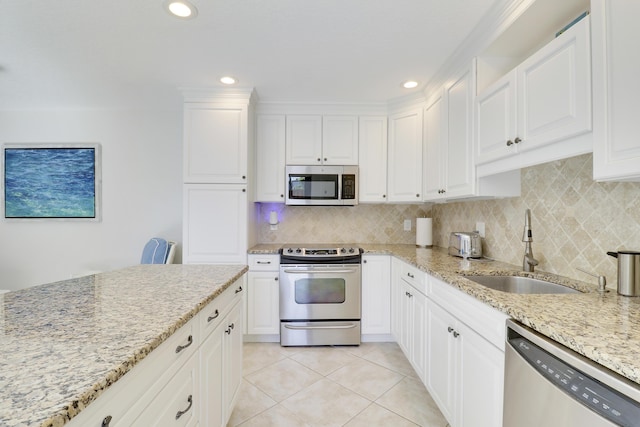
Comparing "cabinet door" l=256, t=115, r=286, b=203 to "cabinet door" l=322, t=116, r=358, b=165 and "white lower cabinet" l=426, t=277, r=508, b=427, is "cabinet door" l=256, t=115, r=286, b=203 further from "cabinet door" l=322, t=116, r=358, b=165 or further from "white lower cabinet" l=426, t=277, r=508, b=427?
"white lower cabinet" l=426, t=277, r=508, b=427

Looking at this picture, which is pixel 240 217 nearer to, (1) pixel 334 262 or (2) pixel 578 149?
(1) pixel 334 262

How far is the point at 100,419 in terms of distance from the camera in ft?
1.95

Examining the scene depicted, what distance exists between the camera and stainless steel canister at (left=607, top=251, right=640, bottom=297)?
112 cm

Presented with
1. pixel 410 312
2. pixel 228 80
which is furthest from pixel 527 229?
pixel 228 80

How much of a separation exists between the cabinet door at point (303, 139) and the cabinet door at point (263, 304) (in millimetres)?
1197

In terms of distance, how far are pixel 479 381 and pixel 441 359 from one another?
15.7 inches

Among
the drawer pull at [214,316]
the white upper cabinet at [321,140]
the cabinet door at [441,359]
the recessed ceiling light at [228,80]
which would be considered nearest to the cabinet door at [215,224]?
the white upper cabinet at [321,140]

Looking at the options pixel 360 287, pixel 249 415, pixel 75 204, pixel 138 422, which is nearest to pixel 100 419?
pixel 138 422

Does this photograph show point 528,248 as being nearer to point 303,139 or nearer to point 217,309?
point 217,309

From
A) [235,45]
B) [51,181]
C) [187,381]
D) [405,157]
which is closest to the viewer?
[187,381]

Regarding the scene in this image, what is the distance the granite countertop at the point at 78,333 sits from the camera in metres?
0.51

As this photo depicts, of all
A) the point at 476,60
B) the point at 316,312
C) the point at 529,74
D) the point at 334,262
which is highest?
the point at 476,60

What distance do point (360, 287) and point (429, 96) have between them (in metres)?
1.91

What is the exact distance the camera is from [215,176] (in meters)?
2.64
